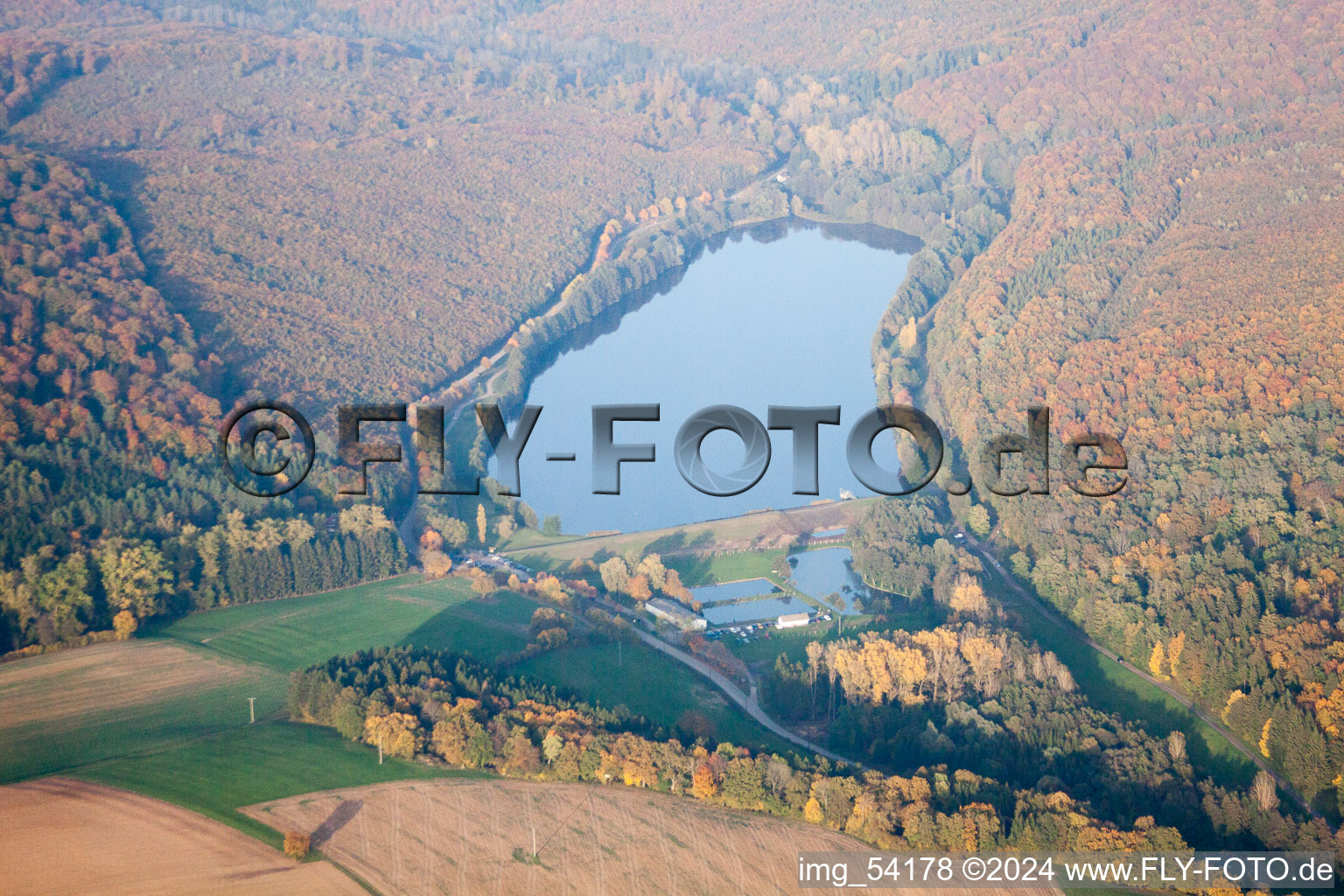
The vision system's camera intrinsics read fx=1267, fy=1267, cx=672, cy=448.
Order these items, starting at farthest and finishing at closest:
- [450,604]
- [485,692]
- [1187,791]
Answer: [450,604], [485,692], [1187,791]

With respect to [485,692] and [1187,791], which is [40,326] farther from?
[1187,791]

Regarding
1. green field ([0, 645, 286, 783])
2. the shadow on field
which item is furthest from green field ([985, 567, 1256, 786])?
green field ([0, 645, 286, 783])

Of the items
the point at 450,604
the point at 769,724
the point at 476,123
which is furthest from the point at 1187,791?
the point at 476,123

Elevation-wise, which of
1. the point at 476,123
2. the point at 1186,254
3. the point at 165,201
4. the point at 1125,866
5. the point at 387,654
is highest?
the point at 476,123

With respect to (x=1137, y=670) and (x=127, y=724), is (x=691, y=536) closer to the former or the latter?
(x=1137, y=670)

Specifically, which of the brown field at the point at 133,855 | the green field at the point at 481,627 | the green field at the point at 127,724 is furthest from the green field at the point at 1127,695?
the green field at the point at 127,724

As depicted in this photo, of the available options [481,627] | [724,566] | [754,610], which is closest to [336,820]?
[481,627]

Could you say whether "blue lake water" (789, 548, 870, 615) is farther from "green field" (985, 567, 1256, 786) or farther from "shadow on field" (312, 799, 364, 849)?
"shadow on field" (312, 799, 364, 849)
